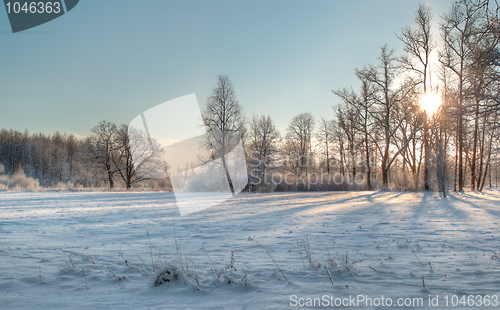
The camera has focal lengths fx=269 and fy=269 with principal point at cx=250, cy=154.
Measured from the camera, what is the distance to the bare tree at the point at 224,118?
24750 mm

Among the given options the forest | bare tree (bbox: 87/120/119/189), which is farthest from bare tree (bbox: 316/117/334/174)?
bare tree (bbox: 87/120/119/189)

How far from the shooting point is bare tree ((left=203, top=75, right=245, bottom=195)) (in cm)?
2475

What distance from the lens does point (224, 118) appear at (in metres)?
25.1

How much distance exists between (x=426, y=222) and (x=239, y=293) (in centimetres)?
610

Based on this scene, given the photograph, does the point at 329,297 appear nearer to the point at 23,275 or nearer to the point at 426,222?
the point at 23,275

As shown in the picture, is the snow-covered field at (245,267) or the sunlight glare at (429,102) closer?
the snow-covered field at (245,267)

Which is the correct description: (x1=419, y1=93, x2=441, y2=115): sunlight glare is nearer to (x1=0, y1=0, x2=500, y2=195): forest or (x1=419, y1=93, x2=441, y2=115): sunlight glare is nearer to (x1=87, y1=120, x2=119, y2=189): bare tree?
(x1=0, y1=0, x2=500, y2=195): forest

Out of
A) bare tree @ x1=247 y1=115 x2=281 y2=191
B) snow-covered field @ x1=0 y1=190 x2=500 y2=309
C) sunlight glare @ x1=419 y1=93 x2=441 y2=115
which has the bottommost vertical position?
snow-covered field @ x1=0 y1=190 x2=500 y2=309

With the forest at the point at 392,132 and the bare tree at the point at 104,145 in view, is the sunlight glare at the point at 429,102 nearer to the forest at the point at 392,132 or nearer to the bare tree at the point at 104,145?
the forest at the point at 392,132

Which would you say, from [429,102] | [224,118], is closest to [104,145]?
[224,118]

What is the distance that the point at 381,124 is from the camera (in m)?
23.0

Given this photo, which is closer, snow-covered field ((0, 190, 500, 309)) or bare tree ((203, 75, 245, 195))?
snow-covered field ((0, 190, 500, 309))

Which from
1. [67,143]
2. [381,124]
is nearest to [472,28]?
[381,124]

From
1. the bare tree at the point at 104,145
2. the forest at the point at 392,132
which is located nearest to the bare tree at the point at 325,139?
the forest at the point at 392,132
